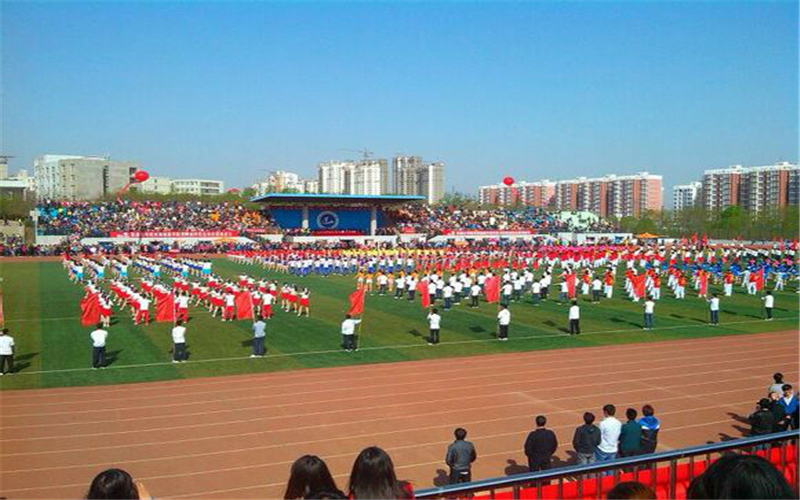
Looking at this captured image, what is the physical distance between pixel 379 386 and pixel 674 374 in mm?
6472

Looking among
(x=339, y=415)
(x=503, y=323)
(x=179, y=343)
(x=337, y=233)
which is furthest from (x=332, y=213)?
(x=339, y=415)

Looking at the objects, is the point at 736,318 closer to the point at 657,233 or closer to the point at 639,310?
the point at 639,310

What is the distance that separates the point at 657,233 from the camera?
80875mm

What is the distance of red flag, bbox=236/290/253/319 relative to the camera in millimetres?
20797

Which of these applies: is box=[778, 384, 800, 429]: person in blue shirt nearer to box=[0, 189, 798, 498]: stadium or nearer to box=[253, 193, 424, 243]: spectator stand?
box=[0, 189, 798, 498]: stadium

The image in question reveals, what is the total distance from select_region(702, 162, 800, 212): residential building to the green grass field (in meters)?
86.5

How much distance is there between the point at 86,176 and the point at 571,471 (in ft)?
402

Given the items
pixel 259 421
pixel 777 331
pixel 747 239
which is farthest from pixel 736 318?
pixel 747 239

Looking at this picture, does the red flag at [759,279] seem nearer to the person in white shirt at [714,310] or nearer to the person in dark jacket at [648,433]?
the person in white shirt at [714,310]

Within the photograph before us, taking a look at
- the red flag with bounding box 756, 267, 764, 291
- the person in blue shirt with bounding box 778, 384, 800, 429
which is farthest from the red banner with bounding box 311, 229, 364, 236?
the person in blue shirt with bounding box 778, 384, 800, 429

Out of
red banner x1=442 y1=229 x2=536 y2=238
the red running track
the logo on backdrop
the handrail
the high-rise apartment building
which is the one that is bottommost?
the red running track

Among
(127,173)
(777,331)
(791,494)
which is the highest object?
(127,173)

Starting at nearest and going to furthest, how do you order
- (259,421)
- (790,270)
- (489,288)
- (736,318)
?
(259,421) < (736,318) < (489,288) < (790,270)

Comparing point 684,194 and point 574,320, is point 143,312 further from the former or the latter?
point 684,194
